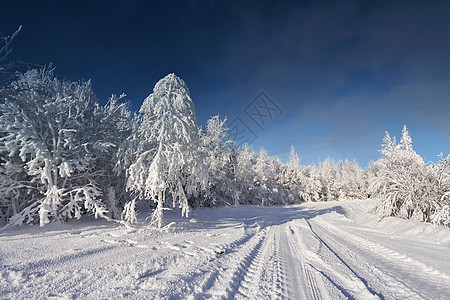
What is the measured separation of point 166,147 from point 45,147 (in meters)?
4.06

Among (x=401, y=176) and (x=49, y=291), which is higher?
(x=401, y=176)

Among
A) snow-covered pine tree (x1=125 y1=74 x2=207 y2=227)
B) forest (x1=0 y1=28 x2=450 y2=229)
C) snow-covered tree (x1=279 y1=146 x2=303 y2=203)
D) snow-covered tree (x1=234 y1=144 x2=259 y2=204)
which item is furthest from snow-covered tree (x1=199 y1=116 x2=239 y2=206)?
snow-covered tree (x1=279 y1=146 x2=303 y2=203)

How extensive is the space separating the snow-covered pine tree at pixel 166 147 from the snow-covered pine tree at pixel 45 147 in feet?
4.66

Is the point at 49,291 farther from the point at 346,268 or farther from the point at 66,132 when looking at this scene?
the point at 66,132

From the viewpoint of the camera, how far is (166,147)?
8242 millimetres

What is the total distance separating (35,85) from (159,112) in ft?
18.6

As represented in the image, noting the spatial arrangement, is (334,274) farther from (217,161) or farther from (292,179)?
(292,179)

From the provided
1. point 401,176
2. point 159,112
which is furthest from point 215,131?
point 401,176

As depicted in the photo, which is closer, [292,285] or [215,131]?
[292,285]

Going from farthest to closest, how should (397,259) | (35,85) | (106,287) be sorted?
1. (35,85)
2. (397,259)
3. (106,287)

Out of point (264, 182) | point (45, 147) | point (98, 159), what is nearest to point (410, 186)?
point (98, 159)

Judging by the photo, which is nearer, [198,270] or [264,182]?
[198,270]

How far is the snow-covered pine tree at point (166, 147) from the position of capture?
797 cm

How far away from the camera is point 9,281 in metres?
3.11
